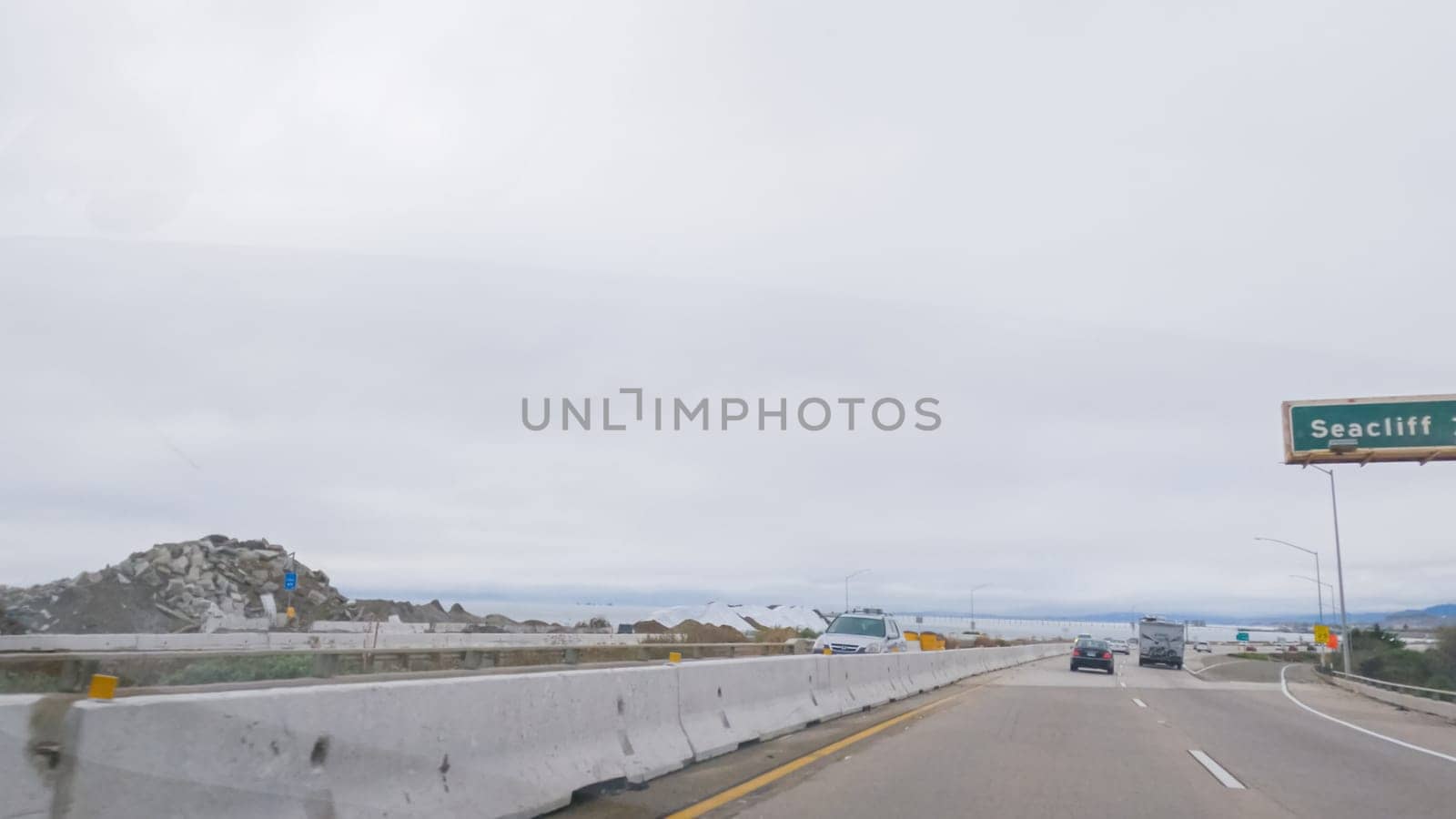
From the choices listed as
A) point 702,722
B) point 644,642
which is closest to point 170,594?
point 644,642

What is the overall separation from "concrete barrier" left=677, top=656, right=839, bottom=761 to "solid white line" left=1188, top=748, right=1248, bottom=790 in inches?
192

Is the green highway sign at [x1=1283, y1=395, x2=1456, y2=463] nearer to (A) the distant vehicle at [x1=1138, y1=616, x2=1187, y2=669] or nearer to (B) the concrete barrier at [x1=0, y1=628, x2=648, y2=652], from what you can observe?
(B) the concrete barrier at [x1=0, y1=628, x2=648, y2=652]

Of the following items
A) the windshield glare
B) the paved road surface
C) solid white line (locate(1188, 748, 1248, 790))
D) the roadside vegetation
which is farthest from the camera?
the roadside vegetation

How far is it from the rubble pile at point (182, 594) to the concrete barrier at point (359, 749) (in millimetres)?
34751

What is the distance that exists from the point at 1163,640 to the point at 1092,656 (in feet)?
54.9

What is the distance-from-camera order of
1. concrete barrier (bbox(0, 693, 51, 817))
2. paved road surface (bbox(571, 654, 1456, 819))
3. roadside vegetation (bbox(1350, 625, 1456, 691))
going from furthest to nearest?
roadside vegetation (bbox(1350, 625, 1456, 691)) → paved road surface (bbox(571, 654, 1456, 819)) → concrete barrier (bbox(0, 693, 51, 817))

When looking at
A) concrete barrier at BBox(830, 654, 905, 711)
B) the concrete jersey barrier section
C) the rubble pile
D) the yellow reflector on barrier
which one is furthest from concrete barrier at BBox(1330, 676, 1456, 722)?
the rubble pile

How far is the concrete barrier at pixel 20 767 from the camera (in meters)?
4.32

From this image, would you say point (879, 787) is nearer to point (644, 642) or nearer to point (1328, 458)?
point (1328, 458)

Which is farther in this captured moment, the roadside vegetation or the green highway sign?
the roadside vegetation

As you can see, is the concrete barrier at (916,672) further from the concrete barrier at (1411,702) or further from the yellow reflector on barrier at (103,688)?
the yellow reflector on barrier at (103,688)

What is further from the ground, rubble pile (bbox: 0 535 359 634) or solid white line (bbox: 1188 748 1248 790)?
rubble pile (bbox: 0 535 359 634)

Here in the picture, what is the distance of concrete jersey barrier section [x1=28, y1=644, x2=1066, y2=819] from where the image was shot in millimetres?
4617

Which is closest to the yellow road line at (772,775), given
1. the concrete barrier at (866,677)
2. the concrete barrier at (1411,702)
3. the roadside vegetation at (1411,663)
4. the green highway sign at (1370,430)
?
the concrete barrier at (866,677)
